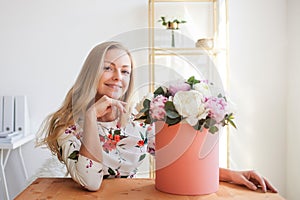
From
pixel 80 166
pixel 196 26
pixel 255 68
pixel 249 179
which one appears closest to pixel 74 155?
pixel 80 166

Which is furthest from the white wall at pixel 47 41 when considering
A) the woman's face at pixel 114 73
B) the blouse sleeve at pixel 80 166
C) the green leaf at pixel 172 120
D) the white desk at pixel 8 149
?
the green leaf at pixel 172 120

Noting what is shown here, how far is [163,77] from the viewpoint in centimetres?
276

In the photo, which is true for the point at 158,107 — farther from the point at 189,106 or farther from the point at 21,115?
the point at 21,115

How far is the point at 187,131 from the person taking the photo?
1160 mm

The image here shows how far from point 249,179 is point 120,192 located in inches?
17.1

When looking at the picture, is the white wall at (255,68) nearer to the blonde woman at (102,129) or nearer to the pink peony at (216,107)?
the blonde woman at (102,129)

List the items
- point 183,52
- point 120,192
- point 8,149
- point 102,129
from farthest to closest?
1. point 183,52
2. point 8,149
3. point 102,129
4. point 120,192

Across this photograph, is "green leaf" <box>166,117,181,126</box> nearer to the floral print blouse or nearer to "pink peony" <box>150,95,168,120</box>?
"pink peony" <box>150,95,168,120</box>

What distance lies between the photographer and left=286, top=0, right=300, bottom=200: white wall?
8.93ft

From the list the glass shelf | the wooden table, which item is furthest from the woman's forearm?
the glass shelf

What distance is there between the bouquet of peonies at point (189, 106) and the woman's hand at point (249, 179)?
248 mm

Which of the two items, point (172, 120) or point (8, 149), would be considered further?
point (8, 149)

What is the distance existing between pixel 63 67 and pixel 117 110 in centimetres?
126

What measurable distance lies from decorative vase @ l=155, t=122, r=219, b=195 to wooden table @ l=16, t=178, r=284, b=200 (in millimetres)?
30
